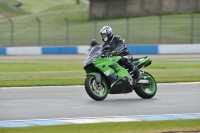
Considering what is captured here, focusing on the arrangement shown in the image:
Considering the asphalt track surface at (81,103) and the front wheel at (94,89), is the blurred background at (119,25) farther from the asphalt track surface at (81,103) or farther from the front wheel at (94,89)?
the front wheel at (94,89)

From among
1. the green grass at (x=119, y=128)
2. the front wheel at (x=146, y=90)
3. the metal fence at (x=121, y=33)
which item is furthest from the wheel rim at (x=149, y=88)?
the metal fence at (x=121, y=33)

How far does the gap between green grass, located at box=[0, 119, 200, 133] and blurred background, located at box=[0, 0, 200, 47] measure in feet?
92.7

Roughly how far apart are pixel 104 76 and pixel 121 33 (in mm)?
30173

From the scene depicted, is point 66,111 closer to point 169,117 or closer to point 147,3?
point 169,117

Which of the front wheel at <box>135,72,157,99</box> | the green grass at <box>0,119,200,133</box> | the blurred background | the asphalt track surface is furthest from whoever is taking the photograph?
the blurred background

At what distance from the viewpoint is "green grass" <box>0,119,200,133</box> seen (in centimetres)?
837

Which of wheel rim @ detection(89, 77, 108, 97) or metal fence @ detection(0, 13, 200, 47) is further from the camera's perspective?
metal fence @ detection(0, 13, 200, 47)

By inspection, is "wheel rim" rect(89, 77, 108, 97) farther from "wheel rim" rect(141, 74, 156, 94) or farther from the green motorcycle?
"wheel rim" rect(141, 74, 156, 94)

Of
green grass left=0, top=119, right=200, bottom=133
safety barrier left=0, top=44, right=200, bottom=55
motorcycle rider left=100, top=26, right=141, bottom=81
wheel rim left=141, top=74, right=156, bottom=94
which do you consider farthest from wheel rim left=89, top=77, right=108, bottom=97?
safety barrier left=0, top=44, right=200, bottom=55

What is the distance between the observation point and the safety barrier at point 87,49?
3733cm

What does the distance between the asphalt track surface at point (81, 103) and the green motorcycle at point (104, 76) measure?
252mm

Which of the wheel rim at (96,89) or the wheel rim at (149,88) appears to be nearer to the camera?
the wheel rim at (96,89)

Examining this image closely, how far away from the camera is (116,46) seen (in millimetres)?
12453

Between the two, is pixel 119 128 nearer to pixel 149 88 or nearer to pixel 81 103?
pixel 81 103
